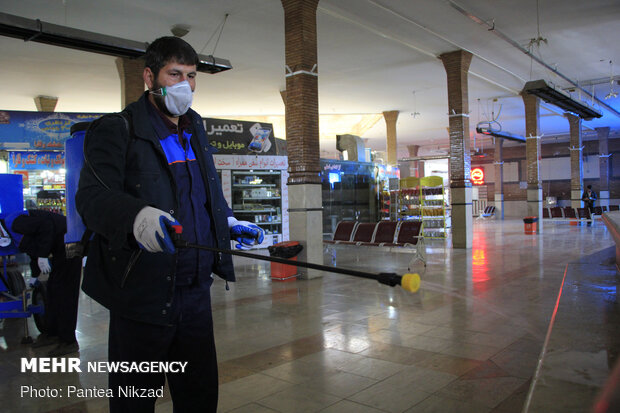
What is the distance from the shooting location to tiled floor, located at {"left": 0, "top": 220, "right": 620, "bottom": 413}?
2143 millimetres

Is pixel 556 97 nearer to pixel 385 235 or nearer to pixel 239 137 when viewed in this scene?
pixel 385 235

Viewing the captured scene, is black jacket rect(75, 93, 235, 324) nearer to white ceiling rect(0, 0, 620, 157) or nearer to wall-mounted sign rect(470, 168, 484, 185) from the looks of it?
white ceiling rect(0, 0, 620, 157)

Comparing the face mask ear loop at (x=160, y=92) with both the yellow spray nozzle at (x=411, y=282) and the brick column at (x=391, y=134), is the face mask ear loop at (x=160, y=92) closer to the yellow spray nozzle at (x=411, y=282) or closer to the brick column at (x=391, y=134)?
the yellow spray nozzle at (x=411, y=282)

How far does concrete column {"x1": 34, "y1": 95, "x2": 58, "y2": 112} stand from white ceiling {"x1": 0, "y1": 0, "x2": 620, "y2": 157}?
28 centimetres

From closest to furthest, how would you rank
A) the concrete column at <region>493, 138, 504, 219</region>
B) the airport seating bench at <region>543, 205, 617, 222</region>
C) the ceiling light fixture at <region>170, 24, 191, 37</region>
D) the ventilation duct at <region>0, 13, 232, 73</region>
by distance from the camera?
the ventilation duct at <region>0, 13, 232, 73</region> < the ceiling light fixture at <region>170, 24, 191, 37</region> < the airport seating bench at <region>543, 205, 617, 222</region> < the concrete column at <region>493, 138, 504, 219</region>

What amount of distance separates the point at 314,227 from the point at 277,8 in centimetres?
471

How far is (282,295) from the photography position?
21.6 ft

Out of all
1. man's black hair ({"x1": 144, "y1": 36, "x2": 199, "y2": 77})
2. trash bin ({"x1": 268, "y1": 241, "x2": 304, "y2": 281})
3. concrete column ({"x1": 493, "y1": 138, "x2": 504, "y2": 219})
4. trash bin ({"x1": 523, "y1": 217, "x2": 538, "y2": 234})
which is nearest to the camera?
man's black hair ({"x1": 144, "y1": 36, "x2": 199, "y2": 77})

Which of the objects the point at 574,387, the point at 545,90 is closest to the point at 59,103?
the point at 545,90

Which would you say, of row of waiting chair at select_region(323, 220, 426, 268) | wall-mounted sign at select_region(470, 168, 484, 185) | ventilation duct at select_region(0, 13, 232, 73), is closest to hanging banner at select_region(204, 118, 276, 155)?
row of waiting chair at select_region(323, 220, 426, 268)

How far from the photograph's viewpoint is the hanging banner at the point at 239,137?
1236 centimetres

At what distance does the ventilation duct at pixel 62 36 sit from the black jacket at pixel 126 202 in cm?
616

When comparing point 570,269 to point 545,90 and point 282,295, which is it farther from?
point 545,90

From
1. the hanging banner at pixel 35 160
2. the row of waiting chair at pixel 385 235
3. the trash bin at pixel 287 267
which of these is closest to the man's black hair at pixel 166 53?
the trash bin at pixel 287 267
